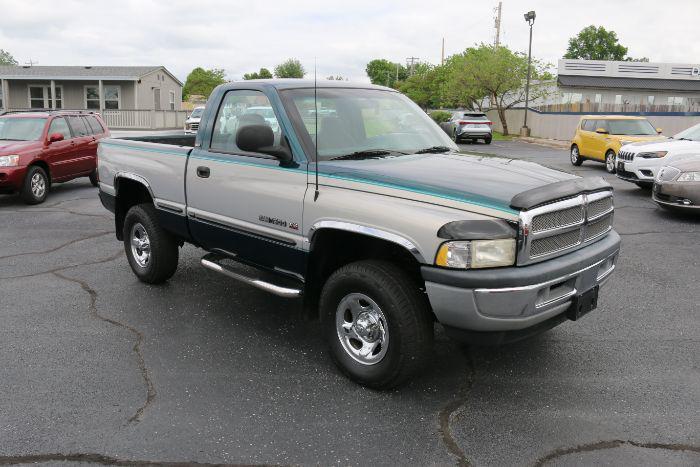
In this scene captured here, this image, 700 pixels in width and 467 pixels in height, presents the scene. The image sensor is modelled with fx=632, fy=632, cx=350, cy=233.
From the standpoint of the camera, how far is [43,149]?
38.0 ft

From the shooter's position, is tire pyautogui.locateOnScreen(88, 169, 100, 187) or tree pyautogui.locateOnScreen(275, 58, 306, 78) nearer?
tree pyautogui.locateOnScreen(275, 58, 306, 78)

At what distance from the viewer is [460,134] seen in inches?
1205

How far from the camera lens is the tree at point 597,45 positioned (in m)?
95.2

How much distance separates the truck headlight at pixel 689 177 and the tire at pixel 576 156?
9518mm

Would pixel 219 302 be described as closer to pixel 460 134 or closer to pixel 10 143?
pixel 10 143

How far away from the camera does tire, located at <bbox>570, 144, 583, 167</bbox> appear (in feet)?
62.2

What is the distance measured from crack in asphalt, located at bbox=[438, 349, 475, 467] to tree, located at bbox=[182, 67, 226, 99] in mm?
95385

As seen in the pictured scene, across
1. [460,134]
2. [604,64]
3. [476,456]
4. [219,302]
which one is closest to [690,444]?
[476,456]

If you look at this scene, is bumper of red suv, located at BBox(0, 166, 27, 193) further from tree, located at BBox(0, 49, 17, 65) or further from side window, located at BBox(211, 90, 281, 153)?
tree, located at BBox(0, 49, 17, 65)

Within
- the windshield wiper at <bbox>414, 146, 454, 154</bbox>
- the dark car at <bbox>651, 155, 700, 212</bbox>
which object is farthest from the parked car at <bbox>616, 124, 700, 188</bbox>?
the windshield wiper at <bbox>414, 146, 454, 154</bbox>

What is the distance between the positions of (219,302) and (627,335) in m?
3.44

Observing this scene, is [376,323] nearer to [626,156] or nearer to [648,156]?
[648,156]

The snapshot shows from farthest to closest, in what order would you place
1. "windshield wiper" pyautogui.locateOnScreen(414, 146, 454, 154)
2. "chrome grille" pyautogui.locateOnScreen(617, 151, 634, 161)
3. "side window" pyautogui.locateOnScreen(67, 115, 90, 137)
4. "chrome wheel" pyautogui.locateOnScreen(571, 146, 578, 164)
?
"chrome wheel" pyautogui.locateOnScreen(571, 146, 578, 164), "side window" pyautogui.locateOnScreen(67, 115, 90, 137), "chrome grille" pyautogui.locateOnScreen(617, 151, 634, 161), "windshield wiper" pyautogui.locateOnScreen(414, 146, 454, 154)

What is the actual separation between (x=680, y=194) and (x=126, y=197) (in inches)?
312
